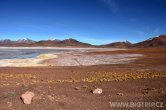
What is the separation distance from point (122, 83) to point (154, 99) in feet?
12.3

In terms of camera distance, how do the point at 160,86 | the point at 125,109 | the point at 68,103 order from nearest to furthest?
the point at 125,109 < the point at 68,103 < the point at 160,86

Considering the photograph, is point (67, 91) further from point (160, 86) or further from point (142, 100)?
point (160, 86)

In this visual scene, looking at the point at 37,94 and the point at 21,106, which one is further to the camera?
the point at 37,94

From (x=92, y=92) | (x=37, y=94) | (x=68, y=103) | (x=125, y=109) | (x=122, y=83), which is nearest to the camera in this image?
(x=125, y=109)

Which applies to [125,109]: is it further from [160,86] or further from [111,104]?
[160,86]

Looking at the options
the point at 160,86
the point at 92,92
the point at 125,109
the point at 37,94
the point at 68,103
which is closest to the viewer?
the point at 125,109

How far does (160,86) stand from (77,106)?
5.00 metres

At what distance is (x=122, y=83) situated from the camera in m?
12.8

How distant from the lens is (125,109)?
833cm

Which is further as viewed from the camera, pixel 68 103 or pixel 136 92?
pixel 136 92

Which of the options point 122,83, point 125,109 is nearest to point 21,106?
point 125,109

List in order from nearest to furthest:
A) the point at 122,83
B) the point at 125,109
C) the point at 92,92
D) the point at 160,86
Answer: the point at 125,109 < the point at 92,92 < the point at 160,86 < the point at 122,83

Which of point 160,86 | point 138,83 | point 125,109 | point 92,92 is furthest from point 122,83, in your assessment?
point 125,109

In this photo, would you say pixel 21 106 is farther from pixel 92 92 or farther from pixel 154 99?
pixel 154 99
